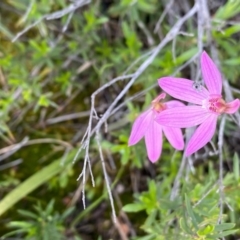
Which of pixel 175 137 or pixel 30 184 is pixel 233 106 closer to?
pixel 175 137

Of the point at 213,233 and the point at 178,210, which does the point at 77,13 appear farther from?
the point at 213,233

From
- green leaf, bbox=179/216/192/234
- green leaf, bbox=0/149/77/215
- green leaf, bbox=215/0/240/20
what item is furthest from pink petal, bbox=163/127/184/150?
green leaf, bbox=0/149/77/215

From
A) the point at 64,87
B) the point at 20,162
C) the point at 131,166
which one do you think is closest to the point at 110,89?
the point at 64,87

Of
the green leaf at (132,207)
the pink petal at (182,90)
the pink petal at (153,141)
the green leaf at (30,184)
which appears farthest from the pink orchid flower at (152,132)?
the green leaf at (30,184)

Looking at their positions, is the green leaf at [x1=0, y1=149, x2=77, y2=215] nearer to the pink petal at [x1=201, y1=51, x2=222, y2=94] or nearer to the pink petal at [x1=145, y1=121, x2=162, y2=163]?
the pink petal at [x1=145, y1=121, x2=162, y2=163]

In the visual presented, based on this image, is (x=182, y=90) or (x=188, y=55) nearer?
(x=182, y=90)

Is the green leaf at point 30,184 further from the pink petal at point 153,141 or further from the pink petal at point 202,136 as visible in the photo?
the pink petal at point 202,136

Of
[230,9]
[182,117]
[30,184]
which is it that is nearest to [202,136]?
[182,117]

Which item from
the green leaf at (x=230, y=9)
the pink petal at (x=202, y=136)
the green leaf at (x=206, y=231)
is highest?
the green leaf at (x=230, y=9)
